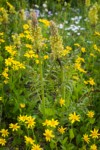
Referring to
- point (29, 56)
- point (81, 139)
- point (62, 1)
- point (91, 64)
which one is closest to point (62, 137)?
point (81, 139)

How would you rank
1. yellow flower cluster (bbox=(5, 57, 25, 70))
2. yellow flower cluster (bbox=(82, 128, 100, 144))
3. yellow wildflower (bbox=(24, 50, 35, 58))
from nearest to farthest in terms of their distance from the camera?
1. yellow flower cluster (bbox=(82, 128, 100, 144))
2. yellow flower cluster (bbox=(5, 57, 25, 70))
3. yellow wildflower (bbox=(24, 50, 35, 58))

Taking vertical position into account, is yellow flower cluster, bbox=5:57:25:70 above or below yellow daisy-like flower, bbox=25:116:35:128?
above

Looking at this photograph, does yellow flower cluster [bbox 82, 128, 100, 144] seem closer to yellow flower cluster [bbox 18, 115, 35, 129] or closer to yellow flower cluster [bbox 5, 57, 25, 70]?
yellow flower cluster [bbox 18, 115, 35, 129]

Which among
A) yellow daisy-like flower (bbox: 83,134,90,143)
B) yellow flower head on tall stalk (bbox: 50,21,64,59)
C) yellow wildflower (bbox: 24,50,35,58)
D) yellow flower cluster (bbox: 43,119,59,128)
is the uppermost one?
yellow wildflower (bbox: 24,50,35,58)

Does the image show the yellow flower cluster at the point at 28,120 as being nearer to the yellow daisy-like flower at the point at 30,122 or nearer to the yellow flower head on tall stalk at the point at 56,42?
the yellow daisy-like flower at the point at 30,122

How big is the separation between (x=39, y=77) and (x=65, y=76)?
0.75 feet

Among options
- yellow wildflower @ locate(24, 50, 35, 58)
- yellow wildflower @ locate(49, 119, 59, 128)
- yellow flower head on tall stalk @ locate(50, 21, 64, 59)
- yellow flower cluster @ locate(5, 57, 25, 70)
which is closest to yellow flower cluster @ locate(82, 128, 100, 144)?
yellow wildflower @ locate(49, 119, 59, 128)

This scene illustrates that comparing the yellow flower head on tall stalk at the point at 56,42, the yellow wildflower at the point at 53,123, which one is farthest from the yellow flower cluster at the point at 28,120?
the yellow flower head on tall stalk at the point at 56,42

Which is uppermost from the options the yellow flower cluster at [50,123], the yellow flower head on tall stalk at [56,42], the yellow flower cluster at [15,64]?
the yellow flower cluster at [15,64]

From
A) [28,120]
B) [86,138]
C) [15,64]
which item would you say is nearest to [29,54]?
[15,64]

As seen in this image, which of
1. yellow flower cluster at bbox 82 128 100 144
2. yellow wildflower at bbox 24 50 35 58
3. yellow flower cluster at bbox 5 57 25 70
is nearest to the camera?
yellow flower cluster at bbox 82 128 100 144

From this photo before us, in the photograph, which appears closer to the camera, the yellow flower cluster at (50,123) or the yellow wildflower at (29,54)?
the yellow flower cluster at (50,123)

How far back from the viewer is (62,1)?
5.48m

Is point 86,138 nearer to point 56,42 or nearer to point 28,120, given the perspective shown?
point 28,120
